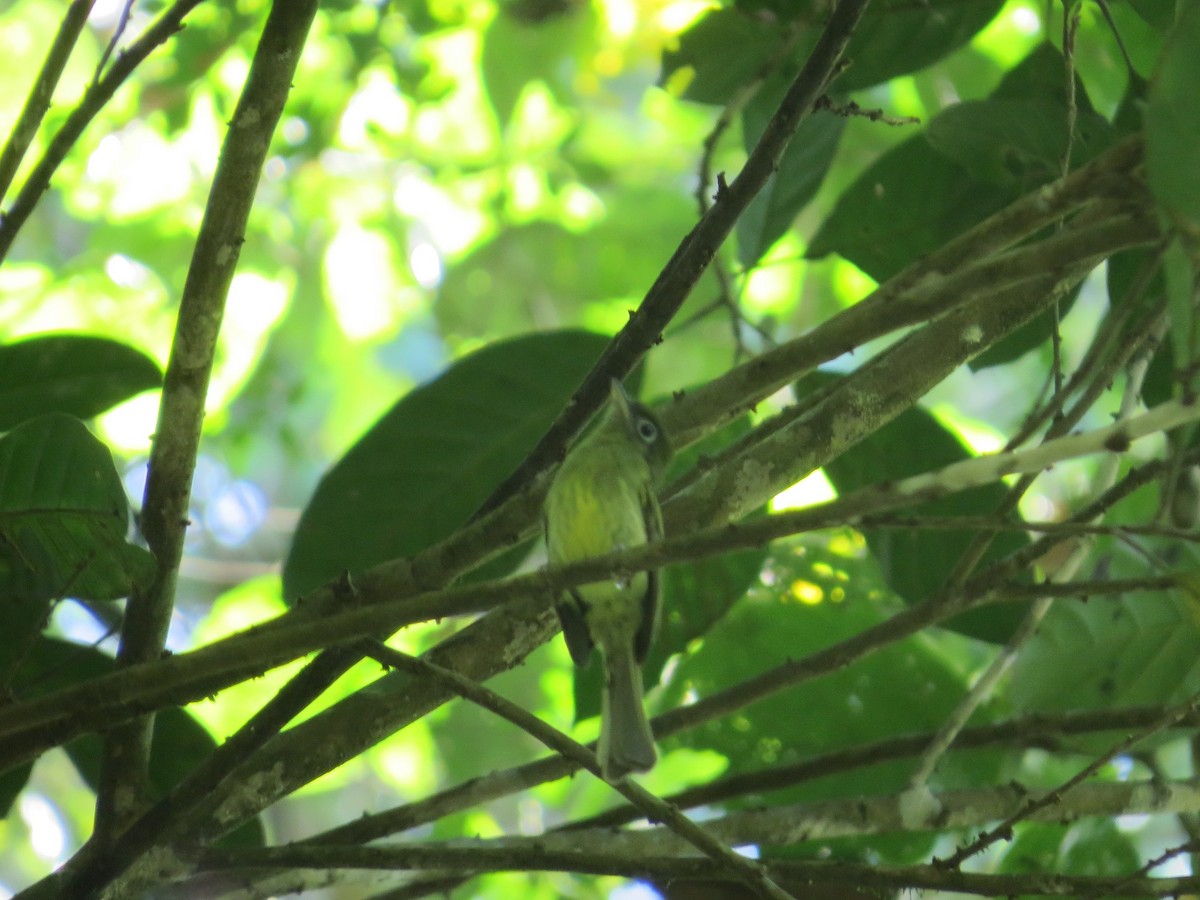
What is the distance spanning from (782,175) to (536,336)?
82 centimetres

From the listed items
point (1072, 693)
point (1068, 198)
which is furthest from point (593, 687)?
point (1068, 198)

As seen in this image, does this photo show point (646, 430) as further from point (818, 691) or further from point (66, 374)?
point (66, 374)

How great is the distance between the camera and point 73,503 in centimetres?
224

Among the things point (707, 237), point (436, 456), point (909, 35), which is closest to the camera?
point (707, 237)

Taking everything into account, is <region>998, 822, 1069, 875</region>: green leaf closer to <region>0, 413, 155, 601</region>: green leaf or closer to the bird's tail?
the bird's tail

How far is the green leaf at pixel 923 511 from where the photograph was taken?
10.3 feet

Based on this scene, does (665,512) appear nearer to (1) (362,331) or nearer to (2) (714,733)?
(2) (714,733)

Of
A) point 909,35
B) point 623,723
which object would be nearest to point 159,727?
point 623,723

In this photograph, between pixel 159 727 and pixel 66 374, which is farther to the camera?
pixel 159 727

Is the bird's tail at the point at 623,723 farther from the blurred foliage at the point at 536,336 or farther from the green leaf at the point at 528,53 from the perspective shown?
the green leaf at the point at 528,53

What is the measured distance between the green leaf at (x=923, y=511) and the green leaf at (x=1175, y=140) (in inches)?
63.5

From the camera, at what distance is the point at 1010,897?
7.14ft

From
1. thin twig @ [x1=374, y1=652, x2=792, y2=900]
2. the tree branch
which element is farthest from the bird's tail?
the tree branch

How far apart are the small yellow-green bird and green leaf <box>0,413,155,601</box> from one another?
0.86 m
